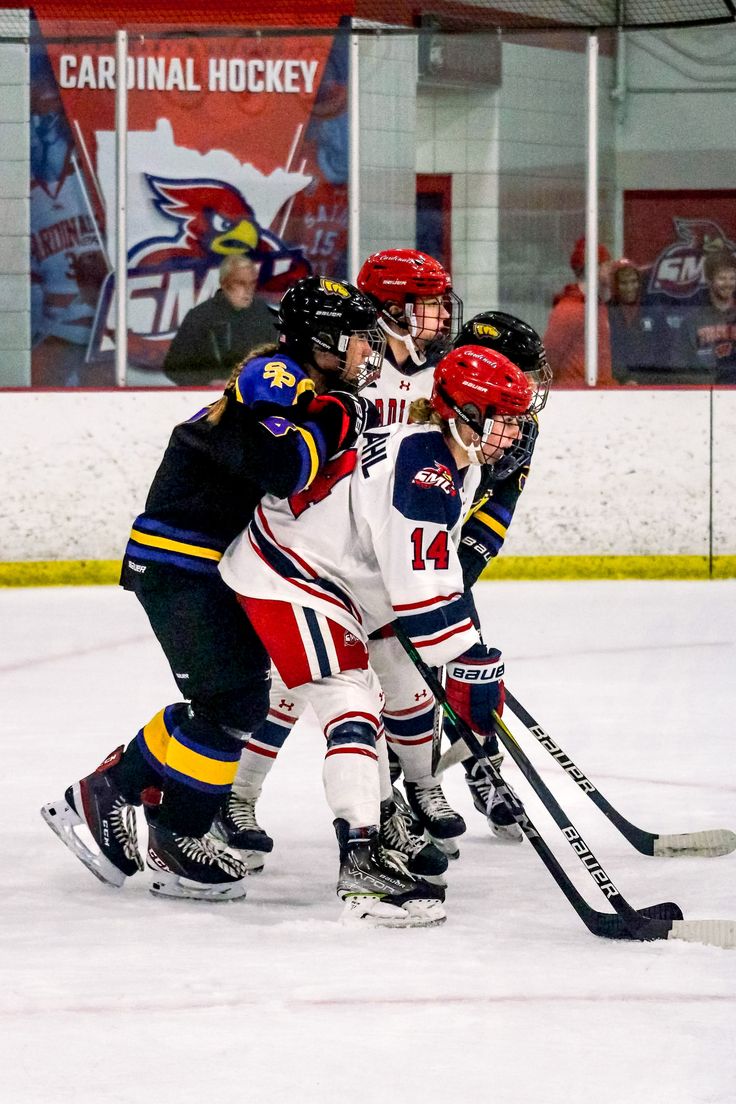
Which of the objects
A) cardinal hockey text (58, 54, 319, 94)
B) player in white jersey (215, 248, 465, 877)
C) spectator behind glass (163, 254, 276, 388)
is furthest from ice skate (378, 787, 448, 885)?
cardinal hockey text (58, 54, 319, 94)

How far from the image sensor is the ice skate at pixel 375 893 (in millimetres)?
2242

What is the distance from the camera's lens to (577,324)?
6102 millimetres

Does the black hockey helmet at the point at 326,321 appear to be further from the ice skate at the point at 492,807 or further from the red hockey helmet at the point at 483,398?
the ice skate at the point at 492,807

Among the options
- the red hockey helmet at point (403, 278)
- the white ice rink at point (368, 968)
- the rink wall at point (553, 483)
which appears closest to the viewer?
the white ice rink at point (368, 968)

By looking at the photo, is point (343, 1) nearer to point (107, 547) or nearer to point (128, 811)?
point (107, 547)

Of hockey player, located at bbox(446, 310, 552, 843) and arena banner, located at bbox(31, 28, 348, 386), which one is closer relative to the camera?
hockey player, located at bbox(446, 310, 552, 843)

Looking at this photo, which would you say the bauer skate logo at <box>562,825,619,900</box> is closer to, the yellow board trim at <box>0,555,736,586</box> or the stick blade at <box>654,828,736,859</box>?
the stick blade at <box>654,828,736,859</box>

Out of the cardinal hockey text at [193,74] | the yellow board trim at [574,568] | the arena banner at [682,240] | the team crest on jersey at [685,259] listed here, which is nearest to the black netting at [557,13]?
the arena banner at [682,240]

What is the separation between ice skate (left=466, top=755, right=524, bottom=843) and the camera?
275 centimetres

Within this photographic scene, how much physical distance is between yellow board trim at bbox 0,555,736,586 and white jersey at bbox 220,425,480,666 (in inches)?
138

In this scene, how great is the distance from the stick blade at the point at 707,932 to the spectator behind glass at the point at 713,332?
417 centimetres

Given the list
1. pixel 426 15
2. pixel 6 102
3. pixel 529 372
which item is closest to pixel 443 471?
pixel 529 372

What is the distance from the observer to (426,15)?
693cm

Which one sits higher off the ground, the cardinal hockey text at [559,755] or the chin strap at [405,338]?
the chin strap at [405,338]
